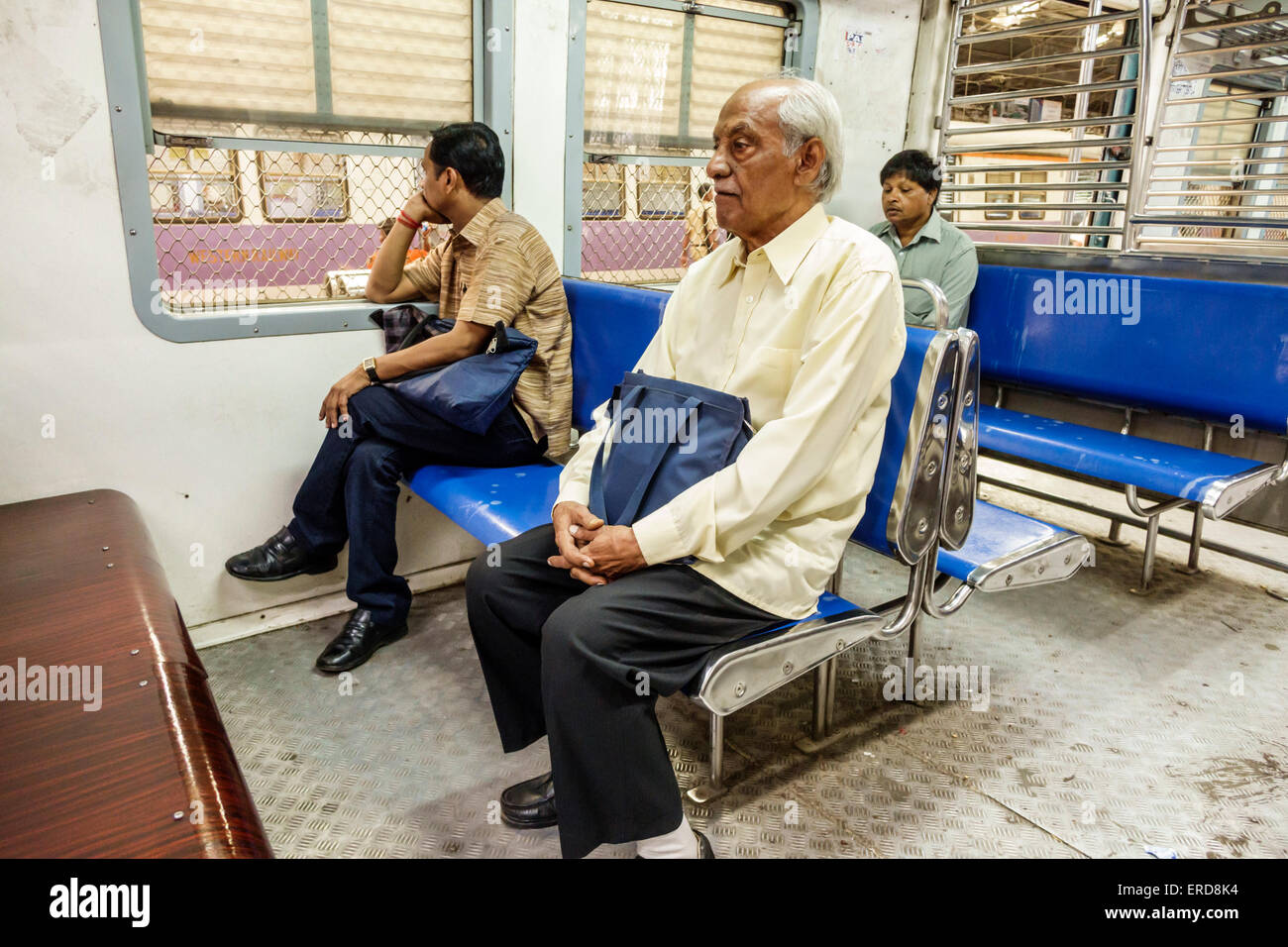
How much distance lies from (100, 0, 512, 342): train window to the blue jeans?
43 centimetres

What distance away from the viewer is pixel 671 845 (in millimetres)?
1727

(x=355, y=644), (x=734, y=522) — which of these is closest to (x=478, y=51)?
(x=355, y=644)

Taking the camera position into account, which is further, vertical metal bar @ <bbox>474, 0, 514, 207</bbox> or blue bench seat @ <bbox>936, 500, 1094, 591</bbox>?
vertical metal bar @ <bbox>474, 0, 514, 207</bbox>

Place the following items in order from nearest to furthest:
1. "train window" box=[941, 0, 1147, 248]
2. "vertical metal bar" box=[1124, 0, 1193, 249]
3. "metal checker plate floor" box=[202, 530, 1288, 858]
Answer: "metal checker plate floor" box=[202, 530, 1288, 858] → "vertical metal bar" box=[1124, 0, 1193, 249] → "train window" box=[941, 0, 1147, 248]

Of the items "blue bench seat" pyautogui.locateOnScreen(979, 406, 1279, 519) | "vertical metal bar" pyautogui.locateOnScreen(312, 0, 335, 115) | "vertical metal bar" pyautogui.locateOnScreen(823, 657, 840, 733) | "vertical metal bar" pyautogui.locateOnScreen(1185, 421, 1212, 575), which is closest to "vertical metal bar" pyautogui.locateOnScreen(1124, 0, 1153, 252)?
"blue bench seat" pyautogui.locateOnScreen(979, 406, 1279, 519)

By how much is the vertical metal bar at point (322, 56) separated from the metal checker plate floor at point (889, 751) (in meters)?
1.79

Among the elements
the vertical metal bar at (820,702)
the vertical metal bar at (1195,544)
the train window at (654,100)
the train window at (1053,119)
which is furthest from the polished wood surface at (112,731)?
the vertical metal bar at (1195,544)

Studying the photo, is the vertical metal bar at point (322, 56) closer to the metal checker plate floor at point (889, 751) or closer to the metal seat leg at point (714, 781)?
the metal checker plate floor at point (889, 751)

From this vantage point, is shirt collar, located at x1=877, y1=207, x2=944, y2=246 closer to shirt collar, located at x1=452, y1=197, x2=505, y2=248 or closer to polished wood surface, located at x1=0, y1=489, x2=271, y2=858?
shirt collar, located at x1=452, y1=197, x2=505, y2=248

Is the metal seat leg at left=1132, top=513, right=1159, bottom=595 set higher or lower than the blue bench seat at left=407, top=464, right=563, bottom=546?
lower

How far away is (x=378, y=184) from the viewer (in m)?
3.18

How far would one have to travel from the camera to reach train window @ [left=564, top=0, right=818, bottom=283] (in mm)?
3346
